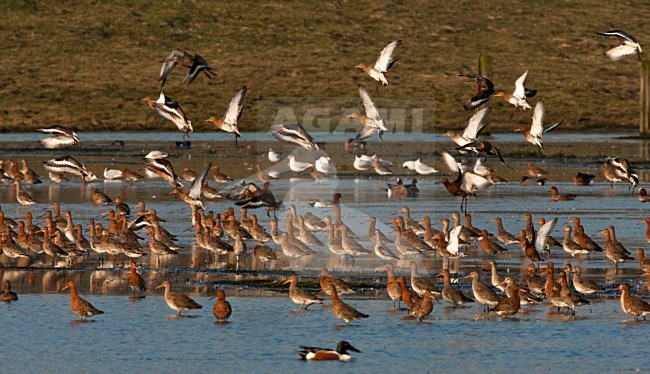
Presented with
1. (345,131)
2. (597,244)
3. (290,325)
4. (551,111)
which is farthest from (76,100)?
(290,325)

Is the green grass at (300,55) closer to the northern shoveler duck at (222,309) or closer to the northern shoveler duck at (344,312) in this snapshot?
the northern shoveler duck at (222,309)

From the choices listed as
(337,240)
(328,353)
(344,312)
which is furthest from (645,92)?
(328,353)

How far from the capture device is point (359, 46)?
64125 millimetres

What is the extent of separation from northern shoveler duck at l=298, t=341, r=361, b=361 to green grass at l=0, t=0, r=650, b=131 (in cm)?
3812

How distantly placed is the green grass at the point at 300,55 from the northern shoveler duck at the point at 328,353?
125ft

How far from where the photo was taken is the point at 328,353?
1258 centimetres

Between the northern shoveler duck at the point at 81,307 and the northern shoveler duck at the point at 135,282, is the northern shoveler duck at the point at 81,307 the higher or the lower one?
the lower one

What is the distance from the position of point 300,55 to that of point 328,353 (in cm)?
5000

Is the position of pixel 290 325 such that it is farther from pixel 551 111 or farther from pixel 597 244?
pixel 551 111

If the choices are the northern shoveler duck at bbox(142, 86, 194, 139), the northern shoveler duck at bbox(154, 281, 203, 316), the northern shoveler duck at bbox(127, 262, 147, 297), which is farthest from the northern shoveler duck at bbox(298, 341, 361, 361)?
the northern shoveler duck at bbox(142, 86, 194, 139)

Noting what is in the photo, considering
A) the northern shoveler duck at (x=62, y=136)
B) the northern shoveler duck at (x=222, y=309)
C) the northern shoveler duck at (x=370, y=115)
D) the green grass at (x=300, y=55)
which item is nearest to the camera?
the northern shoveler duck at (x=222, y=309)

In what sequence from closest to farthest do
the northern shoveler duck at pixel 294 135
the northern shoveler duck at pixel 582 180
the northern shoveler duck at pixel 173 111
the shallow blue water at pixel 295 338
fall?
the shallow blue water at pixel 295 338 < the northern shoveler duck at pixel 173 111 < the northern shoveler duck at pixel 294 135 < the northern shoveler duck at pixel 582 180

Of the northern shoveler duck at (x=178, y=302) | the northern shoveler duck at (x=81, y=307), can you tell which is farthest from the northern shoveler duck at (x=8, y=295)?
the northern shoveler duck at (x=178, y=302)

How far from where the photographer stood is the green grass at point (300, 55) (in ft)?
177
